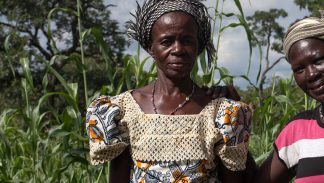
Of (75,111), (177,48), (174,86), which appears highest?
(177,48)

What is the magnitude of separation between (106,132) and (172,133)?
19cm

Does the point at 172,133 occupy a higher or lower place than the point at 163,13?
lower

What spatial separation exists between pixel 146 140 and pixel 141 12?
0.39 metres

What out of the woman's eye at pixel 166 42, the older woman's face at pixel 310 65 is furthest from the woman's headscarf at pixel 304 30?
the woman's eye at pixel 166 42

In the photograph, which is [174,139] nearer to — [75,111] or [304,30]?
[304,30]

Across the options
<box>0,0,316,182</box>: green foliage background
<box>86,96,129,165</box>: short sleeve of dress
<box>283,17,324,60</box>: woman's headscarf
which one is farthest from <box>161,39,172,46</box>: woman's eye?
<box>0,0,316,182</box>: green foliage background

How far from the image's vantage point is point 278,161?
1738mm

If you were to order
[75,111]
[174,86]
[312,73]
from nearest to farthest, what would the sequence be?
[312,73], [174,86], [75,111]

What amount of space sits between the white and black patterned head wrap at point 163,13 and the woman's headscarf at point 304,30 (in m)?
0.25

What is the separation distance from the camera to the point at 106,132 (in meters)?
1.69

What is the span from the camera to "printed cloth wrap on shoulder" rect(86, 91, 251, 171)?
166 cm

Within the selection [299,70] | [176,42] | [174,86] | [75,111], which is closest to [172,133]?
[174,86]

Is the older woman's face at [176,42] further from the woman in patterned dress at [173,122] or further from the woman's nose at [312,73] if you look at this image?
the woman's nose at [312,73]

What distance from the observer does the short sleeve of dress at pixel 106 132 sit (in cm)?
169
